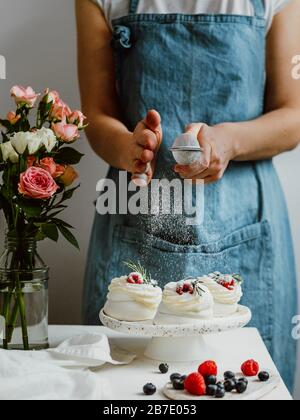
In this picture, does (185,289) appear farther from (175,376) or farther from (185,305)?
(175,376)

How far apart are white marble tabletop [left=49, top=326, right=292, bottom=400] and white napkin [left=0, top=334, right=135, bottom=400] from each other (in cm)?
1

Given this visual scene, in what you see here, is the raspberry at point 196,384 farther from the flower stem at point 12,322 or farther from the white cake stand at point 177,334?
the flower stem at point 12,322

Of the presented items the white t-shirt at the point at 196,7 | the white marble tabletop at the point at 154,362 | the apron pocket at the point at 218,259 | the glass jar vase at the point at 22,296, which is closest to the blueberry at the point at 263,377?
the white marble tabletop at the point at 154,362

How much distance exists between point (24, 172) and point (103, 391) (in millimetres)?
276

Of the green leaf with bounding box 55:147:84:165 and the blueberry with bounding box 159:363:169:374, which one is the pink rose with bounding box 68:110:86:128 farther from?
the blueberry with bounding box 159:363:169:374

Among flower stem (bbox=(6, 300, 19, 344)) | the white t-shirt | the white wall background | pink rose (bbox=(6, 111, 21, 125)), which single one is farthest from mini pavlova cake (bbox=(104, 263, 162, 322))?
the white t-shirt

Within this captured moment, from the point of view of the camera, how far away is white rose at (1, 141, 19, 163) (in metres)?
0.89

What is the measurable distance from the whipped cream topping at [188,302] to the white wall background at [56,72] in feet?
1.32

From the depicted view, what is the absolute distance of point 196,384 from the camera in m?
0.75

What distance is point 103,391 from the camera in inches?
29.4

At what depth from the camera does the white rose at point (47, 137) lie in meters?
0.89

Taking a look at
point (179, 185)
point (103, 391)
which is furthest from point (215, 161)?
point (103, 391)

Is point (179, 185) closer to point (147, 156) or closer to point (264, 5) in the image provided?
point (147, 156)

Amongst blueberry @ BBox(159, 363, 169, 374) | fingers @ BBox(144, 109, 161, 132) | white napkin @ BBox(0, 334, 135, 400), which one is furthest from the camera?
fingers @ BBox(144, 109, 161, 132)
